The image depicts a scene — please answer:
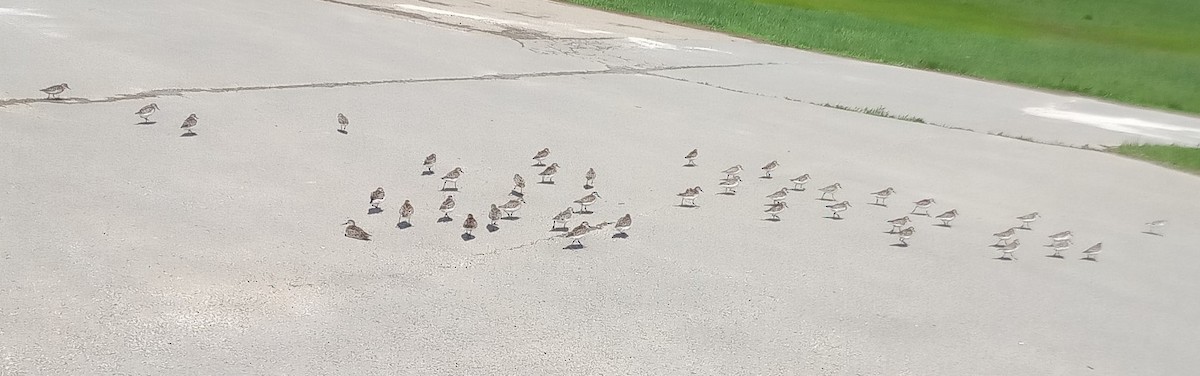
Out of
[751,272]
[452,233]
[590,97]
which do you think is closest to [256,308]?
[452,233]

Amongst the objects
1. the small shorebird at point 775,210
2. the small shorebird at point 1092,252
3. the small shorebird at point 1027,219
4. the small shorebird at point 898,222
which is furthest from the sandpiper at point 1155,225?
the small shorebird at point 775,210

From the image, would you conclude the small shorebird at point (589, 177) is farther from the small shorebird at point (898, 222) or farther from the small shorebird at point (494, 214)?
the small shorebird at point (898, 222)

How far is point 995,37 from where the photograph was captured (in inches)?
1682

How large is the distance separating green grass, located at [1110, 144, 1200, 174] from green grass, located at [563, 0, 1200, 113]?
410 inches

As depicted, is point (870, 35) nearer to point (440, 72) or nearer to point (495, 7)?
point (495, 7)

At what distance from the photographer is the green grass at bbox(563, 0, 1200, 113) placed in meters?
32.1

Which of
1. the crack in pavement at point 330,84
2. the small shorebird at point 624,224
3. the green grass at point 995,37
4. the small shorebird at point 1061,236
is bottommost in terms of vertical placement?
the green grass at point 995,37

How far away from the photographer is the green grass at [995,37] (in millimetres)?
32125

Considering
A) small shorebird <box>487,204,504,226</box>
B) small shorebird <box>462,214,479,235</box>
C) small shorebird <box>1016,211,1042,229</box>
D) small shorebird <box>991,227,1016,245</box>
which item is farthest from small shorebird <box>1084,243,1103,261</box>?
small shorebird <box>462,214,479,235</box>

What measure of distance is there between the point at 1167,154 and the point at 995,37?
24709 mm

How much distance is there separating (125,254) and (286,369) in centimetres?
260

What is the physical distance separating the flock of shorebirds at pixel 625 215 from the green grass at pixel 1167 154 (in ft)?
17.6

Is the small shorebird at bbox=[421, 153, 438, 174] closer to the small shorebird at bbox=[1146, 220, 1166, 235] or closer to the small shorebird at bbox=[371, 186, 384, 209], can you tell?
the small shorebird at bbox=[371, 186, 384, 209]

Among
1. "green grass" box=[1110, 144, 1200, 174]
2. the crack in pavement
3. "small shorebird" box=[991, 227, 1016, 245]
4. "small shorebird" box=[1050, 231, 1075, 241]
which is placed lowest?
the crack in pavement
